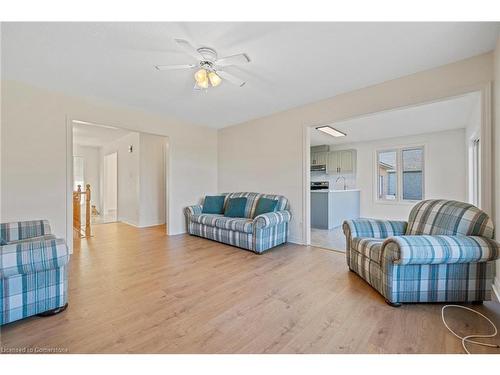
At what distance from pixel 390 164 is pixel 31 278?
744 cm

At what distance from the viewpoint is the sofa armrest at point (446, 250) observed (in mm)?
1773

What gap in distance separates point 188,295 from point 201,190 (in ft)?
10.5

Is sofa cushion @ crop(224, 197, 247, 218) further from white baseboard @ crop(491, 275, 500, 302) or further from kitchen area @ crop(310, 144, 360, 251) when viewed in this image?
white baseboard @ crop(491, 275, 500, 302)

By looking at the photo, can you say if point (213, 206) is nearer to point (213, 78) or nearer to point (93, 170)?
point (213, 78)

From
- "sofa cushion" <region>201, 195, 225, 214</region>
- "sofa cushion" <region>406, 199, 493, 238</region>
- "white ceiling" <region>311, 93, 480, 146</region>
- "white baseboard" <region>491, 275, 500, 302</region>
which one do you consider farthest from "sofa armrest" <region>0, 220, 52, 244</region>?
"white baseboard" <region>491, 275, 500, 302</region>

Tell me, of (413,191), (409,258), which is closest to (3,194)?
(409,258)

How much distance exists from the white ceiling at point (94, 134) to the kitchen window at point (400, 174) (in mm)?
6952

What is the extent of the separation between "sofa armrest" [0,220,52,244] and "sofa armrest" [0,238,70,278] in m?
0.91

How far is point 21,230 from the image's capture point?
232 cm

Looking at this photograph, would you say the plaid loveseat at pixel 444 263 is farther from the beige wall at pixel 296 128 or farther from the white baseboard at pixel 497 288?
the beige wall at pixel 296 128

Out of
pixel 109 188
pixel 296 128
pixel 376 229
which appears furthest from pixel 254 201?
pixel 109 188

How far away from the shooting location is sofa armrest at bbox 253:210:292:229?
333cm

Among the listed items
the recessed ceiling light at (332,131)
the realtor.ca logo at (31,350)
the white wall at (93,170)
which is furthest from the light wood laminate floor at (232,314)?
the white wall at (93,170)

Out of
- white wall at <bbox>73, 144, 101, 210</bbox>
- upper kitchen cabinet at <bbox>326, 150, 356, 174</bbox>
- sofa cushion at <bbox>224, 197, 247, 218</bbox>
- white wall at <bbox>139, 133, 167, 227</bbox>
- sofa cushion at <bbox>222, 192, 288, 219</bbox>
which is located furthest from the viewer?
white wall at <bbox>73, 144, 101, 210</bbox>
